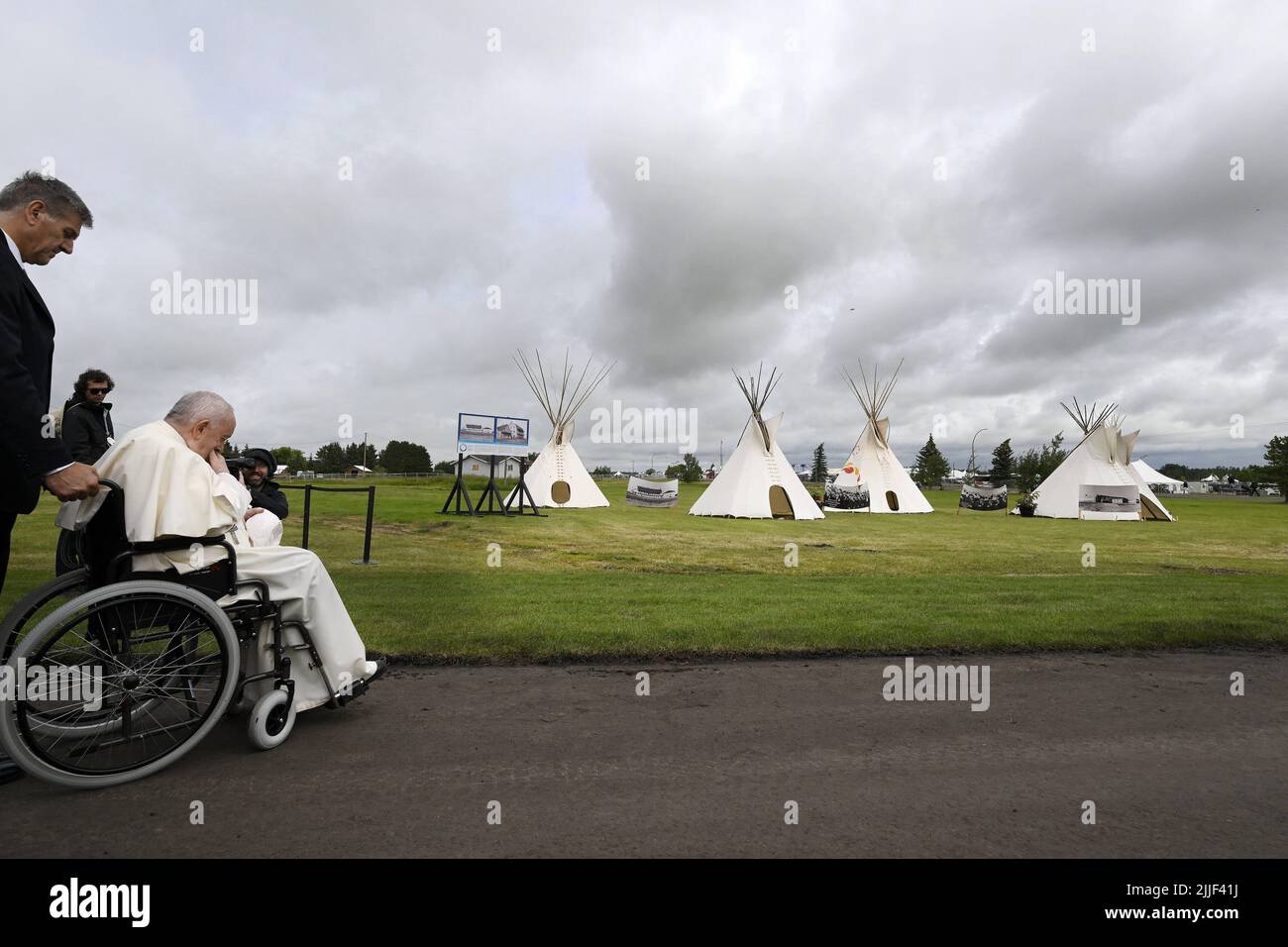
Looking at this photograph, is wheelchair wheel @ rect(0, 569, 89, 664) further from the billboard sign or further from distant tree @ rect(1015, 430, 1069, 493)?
distant tree @ rect(1015, 430, 1069, 493)

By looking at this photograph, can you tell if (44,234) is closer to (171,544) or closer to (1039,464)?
(171,544)

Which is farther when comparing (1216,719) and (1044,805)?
(1216,719)

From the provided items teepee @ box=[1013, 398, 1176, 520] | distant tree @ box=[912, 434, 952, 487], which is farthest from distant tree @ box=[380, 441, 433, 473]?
teepee @ box=[1013, 398, 1176, 520]

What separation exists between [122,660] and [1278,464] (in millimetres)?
80250

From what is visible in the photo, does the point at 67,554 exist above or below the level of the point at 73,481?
below

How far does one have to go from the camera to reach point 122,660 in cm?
310

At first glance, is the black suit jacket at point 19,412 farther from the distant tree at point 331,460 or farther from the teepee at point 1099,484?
the distant tree at point 331,460

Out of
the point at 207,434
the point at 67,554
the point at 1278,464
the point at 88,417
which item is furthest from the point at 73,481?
the point at 1278,464

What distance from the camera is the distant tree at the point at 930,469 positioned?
9356 cm

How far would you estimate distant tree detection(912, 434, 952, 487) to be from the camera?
9356 cm
